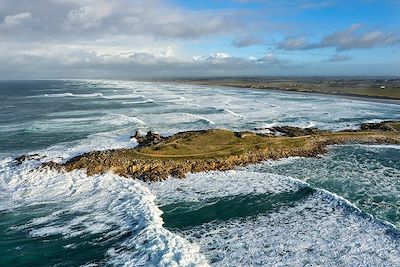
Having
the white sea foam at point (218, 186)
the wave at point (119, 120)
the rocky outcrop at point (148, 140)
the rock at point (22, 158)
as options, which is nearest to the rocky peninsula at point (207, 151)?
the rocky outcrop at point (148, 140)

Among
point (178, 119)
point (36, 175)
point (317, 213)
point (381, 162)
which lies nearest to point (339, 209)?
point (317, 213)

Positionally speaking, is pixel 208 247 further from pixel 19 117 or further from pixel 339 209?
pixel 19 117

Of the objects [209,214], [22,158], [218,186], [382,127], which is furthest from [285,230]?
[382,127]

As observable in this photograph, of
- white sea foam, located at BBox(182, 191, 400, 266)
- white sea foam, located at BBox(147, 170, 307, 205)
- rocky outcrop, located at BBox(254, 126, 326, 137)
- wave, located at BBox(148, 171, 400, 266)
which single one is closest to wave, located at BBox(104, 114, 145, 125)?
rocky outcrop, located at BBox(254, 126, 326, 137)

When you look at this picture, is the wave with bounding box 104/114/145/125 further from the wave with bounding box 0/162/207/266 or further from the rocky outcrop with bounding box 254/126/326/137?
the wave with bounding box 0/162/207/266

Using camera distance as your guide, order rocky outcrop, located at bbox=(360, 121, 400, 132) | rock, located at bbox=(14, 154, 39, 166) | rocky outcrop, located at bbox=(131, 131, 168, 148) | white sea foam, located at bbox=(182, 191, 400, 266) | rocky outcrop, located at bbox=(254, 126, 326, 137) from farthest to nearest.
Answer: rocky outcrop, located at bbox=(360, 121, 400, 132) → rocky outcrop, located at bbox=(254, 126, 326, 137) → rocky outcrop, located at bbox=(131, 131, 168, 148) → rock, located at bbox=(14, 154, 39, 166) → white sea foam, located at bbox=(182, 191, 400, 266)

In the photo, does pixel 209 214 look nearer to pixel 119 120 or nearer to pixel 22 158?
pixel 22 158

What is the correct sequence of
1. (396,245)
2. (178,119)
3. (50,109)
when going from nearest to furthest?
(396,245) < (178,119) < (50,109)
